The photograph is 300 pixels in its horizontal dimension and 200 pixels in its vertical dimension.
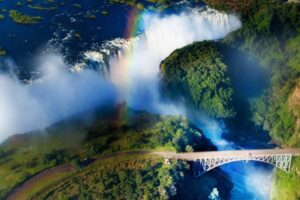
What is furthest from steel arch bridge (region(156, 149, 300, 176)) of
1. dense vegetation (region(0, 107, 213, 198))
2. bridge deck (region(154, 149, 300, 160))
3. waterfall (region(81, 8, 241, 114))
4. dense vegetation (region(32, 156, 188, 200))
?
waterfall (region(81, 8, 241, 114))

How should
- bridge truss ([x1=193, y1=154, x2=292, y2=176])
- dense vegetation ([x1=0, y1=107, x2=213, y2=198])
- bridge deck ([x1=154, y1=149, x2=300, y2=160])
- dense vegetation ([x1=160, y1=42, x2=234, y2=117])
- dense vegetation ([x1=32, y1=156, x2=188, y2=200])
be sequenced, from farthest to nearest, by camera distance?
dense vegetation ([x1=160, y1=42, x2=234, y2=117]) → bridge truss ([x1=193, y1=154, x2=292, y2=176]) → bridge deck ([x1=154, y1=149, x2=300, y2=160]) → dense vegetation ([x1=0, y1=107, x2=213, y2=198]) → dense vegetation ([x1=32, y1=156, x2=188, y2=200])

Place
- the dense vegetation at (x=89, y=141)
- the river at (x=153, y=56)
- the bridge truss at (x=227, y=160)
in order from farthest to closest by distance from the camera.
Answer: the river at (x=153, y=56), the bridge truss at (x=227, y=160), the dense vegetation at (x=89, y=141)

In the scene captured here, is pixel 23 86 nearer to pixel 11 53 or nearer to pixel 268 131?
pixel 11 53

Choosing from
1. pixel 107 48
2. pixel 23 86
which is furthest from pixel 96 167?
pixel 107 48

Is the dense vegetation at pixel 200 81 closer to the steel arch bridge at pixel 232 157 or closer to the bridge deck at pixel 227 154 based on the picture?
the bridge deck at pixel 227 154

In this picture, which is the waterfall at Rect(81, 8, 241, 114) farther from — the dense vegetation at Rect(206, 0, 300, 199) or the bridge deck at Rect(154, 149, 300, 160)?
the bridge deck at Rect(154, 149, 300, 160)

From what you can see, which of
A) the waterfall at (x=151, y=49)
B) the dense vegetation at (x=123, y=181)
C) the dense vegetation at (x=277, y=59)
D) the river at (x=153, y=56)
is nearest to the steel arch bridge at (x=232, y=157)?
the dense vegetation at (x=277, y=59)
